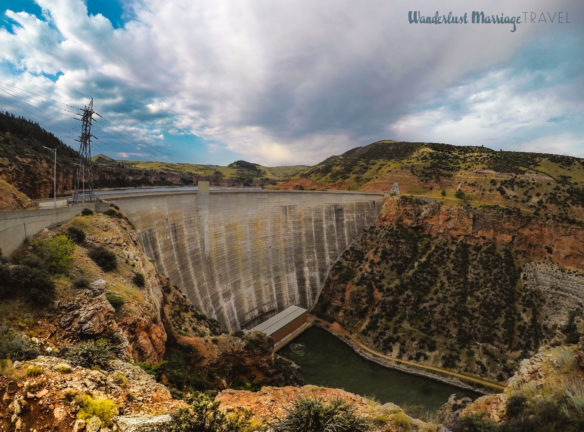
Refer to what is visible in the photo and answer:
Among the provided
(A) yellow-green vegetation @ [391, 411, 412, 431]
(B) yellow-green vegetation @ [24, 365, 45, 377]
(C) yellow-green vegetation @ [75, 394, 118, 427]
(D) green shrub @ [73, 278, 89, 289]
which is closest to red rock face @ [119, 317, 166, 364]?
(D) green shrub @ [73, 278, 89, 289]

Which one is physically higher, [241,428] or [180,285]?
[241,428]

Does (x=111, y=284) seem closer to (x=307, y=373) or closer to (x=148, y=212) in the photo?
(x=148, y=212)

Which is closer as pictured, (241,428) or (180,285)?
(241,428)

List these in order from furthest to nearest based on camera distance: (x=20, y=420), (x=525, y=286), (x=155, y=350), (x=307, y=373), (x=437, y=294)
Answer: (x=437, y=294) → (x=525, y=286) → (x=307, y=373) → (x=155, y=350) → (x=20, y=420)

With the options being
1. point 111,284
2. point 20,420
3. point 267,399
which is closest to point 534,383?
point 267,399

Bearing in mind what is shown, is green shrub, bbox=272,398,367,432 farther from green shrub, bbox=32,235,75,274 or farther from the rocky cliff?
the rocky cliff

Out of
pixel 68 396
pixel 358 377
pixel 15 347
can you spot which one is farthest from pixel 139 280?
pixel 358 377
